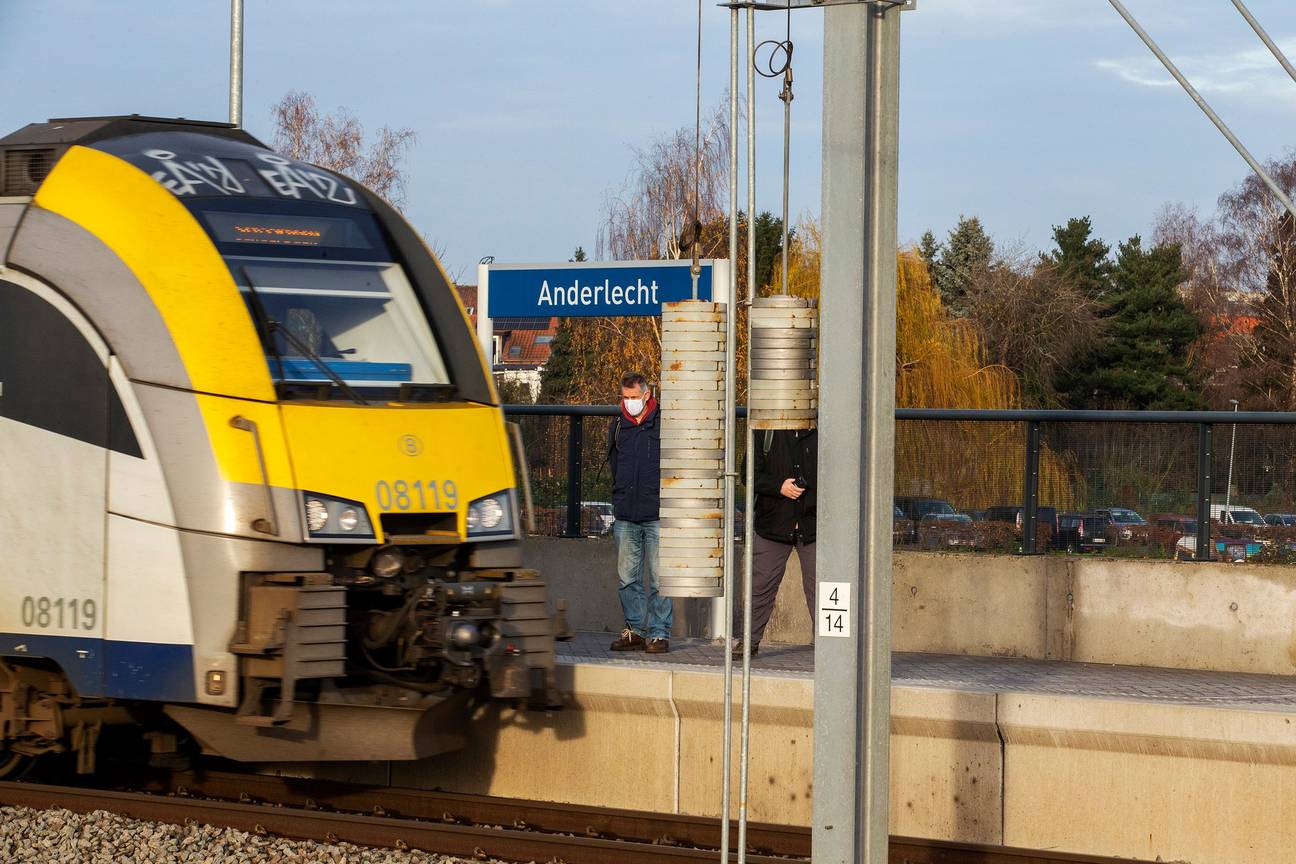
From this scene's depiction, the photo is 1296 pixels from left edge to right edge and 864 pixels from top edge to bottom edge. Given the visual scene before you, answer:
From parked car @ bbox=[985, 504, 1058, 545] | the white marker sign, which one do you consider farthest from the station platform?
the white marker sign

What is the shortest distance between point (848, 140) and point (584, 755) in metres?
4.90

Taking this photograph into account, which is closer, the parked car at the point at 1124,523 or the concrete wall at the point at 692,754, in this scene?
the concrete wall at the point at 692,754

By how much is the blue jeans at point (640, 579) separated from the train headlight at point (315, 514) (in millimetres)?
3435

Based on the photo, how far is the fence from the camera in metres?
11.4

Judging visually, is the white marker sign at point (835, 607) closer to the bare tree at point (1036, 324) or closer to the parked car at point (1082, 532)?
the parked car at point (1082, 532)

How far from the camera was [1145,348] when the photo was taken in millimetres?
60781

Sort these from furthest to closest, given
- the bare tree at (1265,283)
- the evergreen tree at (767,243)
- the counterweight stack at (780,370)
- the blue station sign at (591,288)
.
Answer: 1. the bare tree at (1265,283)
2. the evergreen tree at (767,243)
3. the blue station sign at (591,288)
4. the counterweight stack at (780,370)

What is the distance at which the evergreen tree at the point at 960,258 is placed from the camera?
72.4 m

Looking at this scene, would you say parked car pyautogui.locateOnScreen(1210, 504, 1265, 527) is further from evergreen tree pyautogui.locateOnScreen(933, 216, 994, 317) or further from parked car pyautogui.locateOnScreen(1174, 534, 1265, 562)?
evergreen tree pyautogui.locateOnScreen(933, 216, 994, 317)

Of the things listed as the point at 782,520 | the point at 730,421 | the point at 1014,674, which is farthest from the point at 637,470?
the point at 730,421

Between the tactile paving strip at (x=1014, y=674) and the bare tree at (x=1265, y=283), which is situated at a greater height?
the bare tree at (x=1265, y=283)

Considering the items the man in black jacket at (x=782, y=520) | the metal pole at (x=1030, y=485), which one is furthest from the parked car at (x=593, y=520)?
the metal pole at (x=1030, y=485)

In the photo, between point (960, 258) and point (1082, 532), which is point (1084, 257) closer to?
point (960, 258)

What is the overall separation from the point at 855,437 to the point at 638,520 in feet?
19.1
